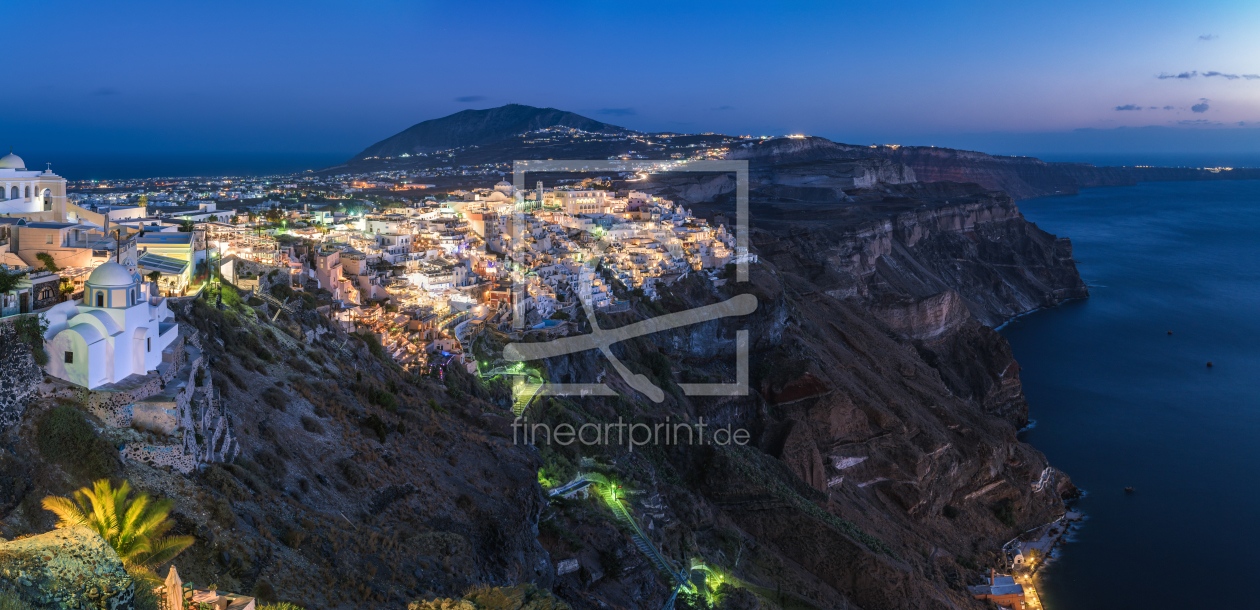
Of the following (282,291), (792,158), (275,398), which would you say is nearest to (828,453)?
(282,291)

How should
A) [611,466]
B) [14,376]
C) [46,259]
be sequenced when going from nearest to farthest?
1. [14,376]
2. [46,259]
3. [611,466]

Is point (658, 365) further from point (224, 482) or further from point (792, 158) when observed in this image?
point (792, 158)

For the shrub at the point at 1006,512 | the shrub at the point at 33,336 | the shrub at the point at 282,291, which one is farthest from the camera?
the shrub at the point at 1006,512

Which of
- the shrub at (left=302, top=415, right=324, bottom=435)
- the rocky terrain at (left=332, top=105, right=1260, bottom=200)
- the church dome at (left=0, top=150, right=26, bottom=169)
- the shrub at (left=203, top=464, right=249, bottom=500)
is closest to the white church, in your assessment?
the shrub at (left=203, top=464, right=249, bottom=500)

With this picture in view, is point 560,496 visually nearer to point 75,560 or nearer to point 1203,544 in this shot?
point 75,560

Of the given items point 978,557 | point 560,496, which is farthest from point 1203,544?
point 560,496

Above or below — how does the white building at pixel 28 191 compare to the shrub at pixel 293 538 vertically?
above

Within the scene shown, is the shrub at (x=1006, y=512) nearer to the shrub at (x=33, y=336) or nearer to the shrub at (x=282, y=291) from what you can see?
the shrub at (x=282, y=291)

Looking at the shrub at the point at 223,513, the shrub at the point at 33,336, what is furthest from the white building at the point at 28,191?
the shrub at the point at 223,513
